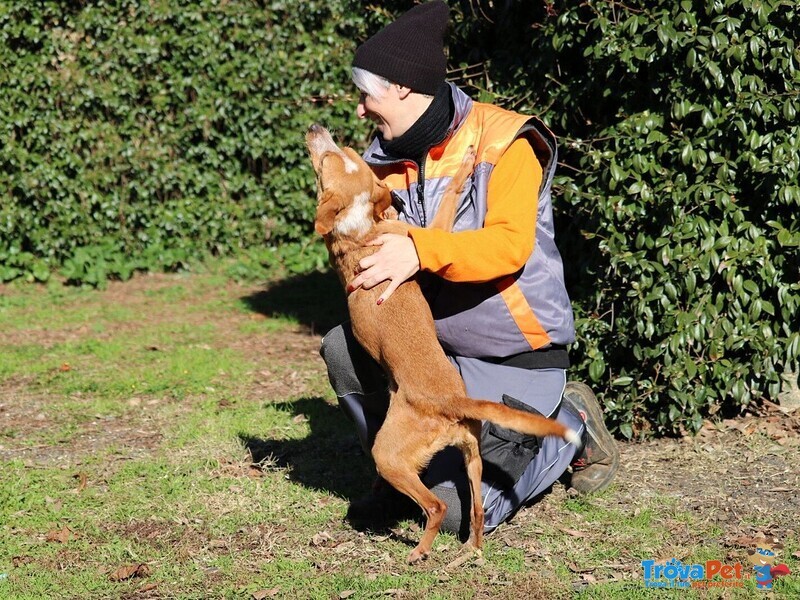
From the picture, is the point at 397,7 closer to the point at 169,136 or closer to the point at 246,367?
the point at 246,367

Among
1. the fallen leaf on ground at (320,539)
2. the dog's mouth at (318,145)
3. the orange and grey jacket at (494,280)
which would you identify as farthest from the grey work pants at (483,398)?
the dog's mouth at (318,145)

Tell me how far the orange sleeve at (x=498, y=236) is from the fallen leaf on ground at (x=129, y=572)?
5.65 feet

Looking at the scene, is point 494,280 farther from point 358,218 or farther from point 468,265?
point 358,218

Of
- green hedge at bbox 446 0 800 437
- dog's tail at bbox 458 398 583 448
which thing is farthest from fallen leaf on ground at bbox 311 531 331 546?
green hedge at bbox 446 0 800 437

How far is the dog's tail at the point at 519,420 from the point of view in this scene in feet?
11.8

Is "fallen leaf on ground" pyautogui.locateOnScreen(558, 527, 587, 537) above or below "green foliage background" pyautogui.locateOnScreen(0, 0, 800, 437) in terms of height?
below

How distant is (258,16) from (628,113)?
5.31 m

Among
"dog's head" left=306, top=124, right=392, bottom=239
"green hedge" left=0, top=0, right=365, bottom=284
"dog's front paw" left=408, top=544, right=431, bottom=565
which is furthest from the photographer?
"green hedge" left=0, top=0, right=365, bottom=284

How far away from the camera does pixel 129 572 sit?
3.94 meters

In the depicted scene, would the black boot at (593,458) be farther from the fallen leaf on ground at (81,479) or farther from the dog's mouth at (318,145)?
the fallen leaf on ground at (81,479)

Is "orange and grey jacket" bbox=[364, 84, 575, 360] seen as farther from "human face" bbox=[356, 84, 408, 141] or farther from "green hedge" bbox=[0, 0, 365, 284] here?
"green hedge" bbox=[0, 0, 365, 284]

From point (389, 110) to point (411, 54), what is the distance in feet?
0.86

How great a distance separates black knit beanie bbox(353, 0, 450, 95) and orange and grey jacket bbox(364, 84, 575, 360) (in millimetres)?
190

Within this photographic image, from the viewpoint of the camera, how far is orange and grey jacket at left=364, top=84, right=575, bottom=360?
4.18 metres
